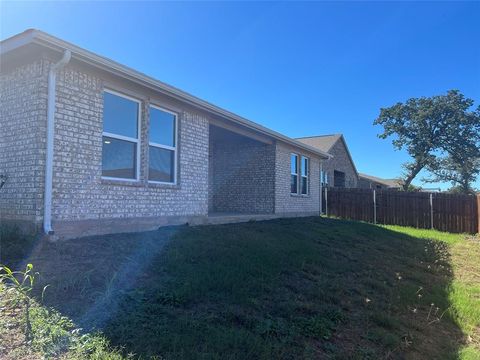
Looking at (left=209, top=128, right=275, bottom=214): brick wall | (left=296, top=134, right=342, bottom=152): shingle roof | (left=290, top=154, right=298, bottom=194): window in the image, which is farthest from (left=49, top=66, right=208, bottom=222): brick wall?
(left=296, top=134, right=342, bottom=152): shingle roof

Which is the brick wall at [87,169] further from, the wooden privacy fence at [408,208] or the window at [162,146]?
the wooden privacy fence at [408,208]

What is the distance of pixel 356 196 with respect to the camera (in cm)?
1952

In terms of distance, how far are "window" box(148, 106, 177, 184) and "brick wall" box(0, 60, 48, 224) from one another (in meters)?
2.56

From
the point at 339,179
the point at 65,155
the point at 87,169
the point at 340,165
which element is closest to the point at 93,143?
the point at 87,169

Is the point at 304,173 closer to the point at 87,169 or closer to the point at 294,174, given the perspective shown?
the point at 294,174

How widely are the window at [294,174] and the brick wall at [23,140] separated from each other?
35.1 ft

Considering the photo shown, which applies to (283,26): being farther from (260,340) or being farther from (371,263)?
(260,340)

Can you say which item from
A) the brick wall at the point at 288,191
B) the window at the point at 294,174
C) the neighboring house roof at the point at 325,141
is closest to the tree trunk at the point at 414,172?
the neighboring house roof at the point at 325,141

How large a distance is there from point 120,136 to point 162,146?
4.17 ft

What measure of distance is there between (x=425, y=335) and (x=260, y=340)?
7.53 ft

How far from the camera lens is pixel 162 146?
27.8 ft

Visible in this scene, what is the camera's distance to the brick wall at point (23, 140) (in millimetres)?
5840

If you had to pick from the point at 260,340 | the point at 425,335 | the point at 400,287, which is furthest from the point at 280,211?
the point at 260,340

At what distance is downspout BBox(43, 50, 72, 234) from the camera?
578 cm
